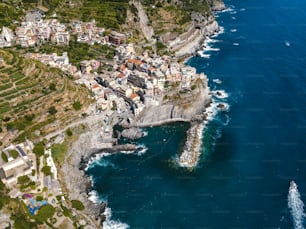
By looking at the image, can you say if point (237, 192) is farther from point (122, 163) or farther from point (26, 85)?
point (26, 85)

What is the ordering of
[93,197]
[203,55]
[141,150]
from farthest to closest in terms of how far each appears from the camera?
[203,55]
[141,150]
[93,197]

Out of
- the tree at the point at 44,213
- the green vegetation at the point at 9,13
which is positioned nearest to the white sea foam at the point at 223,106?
the tree at the point at 44,213

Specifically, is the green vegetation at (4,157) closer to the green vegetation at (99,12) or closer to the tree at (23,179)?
the tree at (23,179)

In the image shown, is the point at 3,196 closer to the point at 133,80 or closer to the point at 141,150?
the point at 141,150

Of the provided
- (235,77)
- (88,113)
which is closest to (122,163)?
(88,113)

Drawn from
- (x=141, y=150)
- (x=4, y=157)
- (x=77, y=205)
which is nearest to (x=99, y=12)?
(x=141, y=150)

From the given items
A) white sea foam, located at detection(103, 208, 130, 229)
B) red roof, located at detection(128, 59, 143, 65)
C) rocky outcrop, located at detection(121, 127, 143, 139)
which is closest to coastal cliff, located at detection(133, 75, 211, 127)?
rocky outcrop, located at detection(121, 127, 143, 139)
